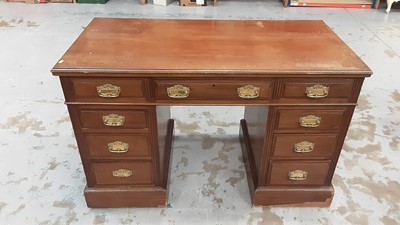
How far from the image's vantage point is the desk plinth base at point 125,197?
1637 millimetres

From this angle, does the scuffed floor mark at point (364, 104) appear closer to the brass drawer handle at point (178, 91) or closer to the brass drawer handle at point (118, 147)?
the brass drawer handle at point (178, 91)

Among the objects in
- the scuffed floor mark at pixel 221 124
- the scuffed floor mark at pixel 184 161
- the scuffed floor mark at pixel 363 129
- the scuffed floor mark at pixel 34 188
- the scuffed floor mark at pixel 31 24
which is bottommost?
the scuffed floor mark at pixel 221 124

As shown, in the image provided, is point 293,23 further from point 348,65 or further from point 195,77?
point 195,77

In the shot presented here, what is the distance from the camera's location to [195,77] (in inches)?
51.6

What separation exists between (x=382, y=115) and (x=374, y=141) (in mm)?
Result: 392

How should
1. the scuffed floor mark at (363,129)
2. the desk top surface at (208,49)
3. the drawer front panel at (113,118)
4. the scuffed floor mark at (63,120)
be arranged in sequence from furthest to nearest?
the scuffed floor mark at (63,120) → the scuffed floor mark at (363,129) → the drawer front panel at (113,118) → the desk top surface at (208,49)

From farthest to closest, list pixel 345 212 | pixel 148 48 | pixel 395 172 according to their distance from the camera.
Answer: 1. pixel 395 172
2. pixel 345 212
3. pixel 148 48

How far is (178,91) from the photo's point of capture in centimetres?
134

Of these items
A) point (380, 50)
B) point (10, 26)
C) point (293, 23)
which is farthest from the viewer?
point (10, 26)

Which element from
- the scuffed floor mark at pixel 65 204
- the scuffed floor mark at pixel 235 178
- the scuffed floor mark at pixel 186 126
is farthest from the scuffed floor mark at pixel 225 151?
the scuffed floor mark at pixel 65 204

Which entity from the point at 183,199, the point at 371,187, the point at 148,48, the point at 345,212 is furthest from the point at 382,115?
the point at 148,48

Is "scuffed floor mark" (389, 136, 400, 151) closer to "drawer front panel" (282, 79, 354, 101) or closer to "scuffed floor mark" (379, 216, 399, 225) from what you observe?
"scuffed floor mark" (379, 216, 399, 225)

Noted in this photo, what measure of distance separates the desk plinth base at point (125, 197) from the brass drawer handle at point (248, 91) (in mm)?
683

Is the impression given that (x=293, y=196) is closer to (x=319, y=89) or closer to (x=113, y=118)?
(x=319, y=89)
